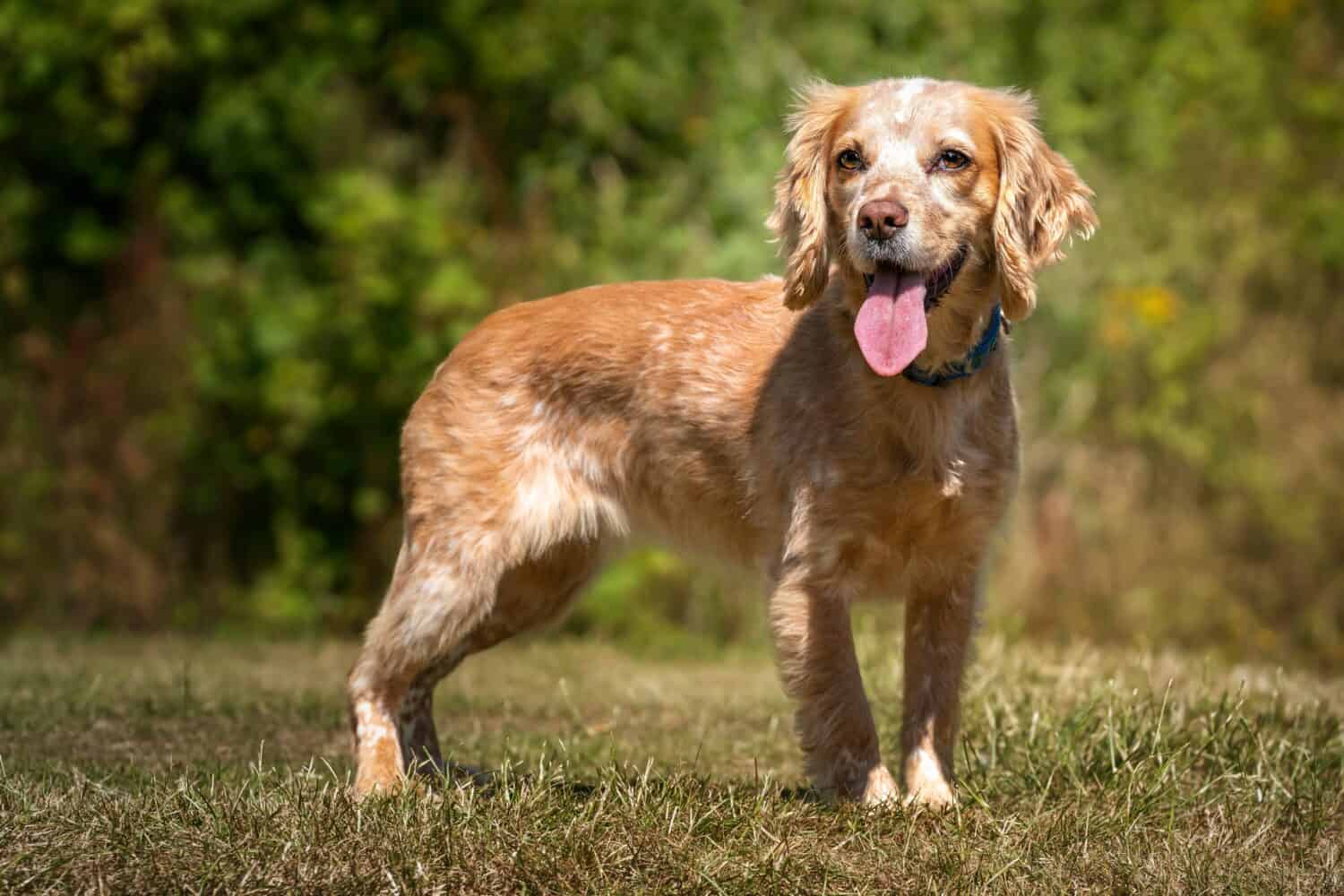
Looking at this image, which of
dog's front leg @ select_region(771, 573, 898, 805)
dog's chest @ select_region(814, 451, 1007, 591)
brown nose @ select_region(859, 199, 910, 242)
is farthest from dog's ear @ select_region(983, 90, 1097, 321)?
dog's front leg @ select_region(771, 573, 898, 805)

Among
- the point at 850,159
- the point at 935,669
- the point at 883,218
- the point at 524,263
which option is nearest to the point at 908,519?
the point at 935,669

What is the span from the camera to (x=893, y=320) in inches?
154

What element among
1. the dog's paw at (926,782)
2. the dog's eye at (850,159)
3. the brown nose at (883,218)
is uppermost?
the dog's eye at (850,159)

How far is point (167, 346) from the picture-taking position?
9094 mm

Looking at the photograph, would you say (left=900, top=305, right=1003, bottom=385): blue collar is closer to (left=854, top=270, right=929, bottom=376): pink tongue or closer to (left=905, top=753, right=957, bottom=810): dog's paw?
(left=854, top=270, right=929, bottom=376): pink tongue

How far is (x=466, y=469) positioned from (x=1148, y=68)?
7.37 m

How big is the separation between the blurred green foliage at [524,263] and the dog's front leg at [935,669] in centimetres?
401

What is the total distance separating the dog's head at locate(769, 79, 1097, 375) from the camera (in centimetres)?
390

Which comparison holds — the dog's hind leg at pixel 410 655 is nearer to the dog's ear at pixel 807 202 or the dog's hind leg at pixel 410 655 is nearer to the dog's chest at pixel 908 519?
the dog's chest at pixel 908 519

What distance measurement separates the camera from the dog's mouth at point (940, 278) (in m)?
3.99

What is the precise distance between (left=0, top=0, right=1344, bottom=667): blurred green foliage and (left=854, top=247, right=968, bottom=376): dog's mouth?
14.8 feet

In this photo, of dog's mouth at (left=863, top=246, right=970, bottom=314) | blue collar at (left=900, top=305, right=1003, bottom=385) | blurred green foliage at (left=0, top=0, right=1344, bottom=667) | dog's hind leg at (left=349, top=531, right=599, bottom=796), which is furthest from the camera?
blurred green foliage at (left=0, top=0, right=1344, bottom=667)

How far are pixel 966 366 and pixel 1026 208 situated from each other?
0.41 metres

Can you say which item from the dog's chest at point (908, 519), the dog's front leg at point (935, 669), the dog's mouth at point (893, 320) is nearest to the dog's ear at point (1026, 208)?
the dog's mouth at point (893, 320)
